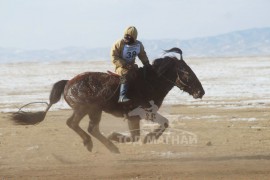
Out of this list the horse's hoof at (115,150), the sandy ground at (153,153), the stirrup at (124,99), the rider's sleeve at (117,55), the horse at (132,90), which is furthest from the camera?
the horse's hoof at (115,150)

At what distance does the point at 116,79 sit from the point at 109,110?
0.60m

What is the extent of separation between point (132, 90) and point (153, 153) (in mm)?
1467

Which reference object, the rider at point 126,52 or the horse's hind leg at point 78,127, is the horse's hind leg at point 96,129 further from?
the rider at point 126,52

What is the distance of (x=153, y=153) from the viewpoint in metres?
10.7

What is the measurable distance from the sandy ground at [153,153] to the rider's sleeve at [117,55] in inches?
69.4

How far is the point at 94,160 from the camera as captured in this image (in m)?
10.1

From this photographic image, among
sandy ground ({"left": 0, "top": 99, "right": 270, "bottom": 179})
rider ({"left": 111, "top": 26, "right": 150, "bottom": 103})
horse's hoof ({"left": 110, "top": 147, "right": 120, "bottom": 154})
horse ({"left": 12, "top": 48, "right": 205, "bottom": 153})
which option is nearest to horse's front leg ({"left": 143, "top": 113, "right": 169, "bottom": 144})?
horse ({"left": 12, "top": 48, "right": 205, "bottom": 153})

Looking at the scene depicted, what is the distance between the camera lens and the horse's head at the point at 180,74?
394 inches

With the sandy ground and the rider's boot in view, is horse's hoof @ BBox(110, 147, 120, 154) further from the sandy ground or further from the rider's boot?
the rider's boot

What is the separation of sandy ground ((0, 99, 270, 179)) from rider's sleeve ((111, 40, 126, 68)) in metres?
1.76

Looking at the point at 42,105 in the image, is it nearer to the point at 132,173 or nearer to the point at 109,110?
the point at 109,110

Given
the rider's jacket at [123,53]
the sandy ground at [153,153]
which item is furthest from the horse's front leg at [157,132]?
the rider's jacket at [123,53]

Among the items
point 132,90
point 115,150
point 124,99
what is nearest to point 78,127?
point 115,150

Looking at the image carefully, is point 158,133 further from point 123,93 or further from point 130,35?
point 130,35
